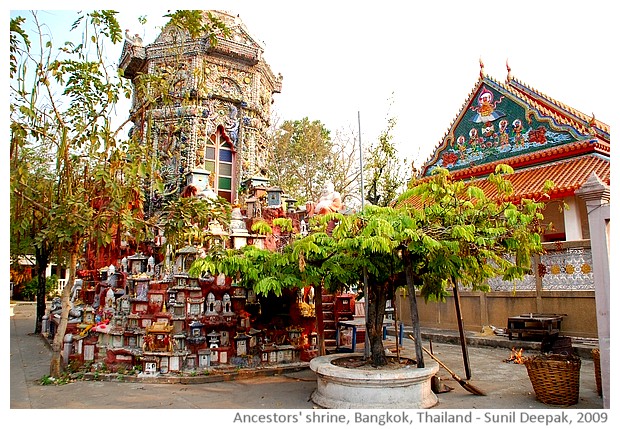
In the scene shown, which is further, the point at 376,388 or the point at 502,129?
the point at 502,129

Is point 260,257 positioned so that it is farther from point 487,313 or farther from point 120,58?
point 120,58

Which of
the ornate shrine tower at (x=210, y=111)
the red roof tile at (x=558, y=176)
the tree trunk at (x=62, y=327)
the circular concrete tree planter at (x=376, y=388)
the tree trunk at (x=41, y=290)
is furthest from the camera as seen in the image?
the ornate shrine tower at (x=210, y=111)

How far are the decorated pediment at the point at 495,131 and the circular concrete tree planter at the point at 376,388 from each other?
9978mm

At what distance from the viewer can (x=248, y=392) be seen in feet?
23.2

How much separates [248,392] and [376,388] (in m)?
2.23

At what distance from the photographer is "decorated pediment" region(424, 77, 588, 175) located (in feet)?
44.2

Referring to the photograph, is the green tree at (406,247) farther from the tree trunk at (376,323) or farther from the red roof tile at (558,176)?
the red roof tile at (558,176)

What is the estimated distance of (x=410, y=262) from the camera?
21.6 ft

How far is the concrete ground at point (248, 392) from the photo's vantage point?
6.30 meters

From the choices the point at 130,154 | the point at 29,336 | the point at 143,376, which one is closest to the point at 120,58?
the point at 29,336

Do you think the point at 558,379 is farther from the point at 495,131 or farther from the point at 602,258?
the point at 495,131

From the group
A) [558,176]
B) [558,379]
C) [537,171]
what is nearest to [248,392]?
[558,379]

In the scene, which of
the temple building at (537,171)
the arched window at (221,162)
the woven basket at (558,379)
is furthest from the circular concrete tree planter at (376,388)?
the arched window at (221,162)

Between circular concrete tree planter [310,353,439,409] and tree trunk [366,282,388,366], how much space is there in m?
0.80
